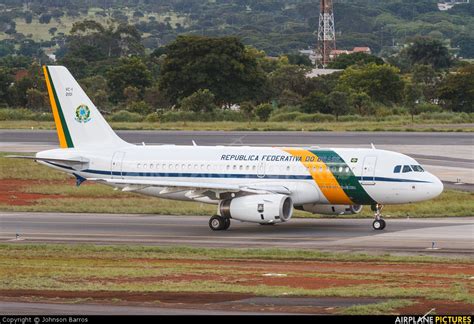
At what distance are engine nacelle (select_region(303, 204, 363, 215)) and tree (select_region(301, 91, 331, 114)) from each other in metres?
74.3

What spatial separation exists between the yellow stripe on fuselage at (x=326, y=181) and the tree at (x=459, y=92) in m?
82.4

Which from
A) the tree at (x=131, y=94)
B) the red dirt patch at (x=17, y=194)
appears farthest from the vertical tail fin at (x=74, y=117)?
the tree at (x=131, y=94)

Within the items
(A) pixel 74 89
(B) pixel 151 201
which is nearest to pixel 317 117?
(B) pixel 151 201

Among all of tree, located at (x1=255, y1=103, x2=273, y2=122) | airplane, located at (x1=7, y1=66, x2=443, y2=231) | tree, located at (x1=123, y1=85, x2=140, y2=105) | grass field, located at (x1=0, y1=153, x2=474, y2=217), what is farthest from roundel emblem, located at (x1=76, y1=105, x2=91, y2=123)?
tree, located at (x1=123, y1=85, x2=140, y2=105)

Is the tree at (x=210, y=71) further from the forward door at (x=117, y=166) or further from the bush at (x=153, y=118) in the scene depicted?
the forward door at (x=117, y=166)

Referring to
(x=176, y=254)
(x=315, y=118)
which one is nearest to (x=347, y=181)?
(x=176, y=254)

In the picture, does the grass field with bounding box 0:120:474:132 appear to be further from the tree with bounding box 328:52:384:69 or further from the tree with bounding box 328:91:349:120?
the tree with bounding box 328:52:384:69

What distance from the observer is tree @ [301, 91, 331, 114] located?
12256 centimetres

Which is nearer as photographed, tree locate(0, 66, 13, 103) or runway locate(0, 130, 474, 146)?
runway locate(0, 130, 474, 146)

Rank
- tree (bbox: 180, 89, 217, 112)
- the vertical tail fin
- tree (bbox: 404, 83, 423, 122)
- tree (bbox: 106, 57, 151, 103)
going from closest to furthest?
the vertical tail fin, tree (bbox: 180, 89, 217, 112), tree (bbox: 404, 83, 423, 122), tree (bbox: 106, 57, 151, 103)

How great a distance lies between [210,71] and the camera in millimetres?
134875

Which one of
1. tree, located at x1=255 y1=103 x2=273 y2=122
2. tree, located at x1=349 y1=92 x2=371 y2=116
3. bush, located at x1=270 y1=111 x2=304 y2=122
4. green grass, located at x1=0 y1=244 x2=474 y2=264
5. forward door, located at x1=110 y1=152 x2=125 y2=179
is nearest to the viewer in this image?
green grass, located at x1=0 y1=244 x2=474 y2=264

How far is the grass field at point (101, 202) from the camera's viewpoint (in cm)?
5353

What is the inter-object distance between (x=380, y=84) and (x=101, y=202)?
84796 mm
